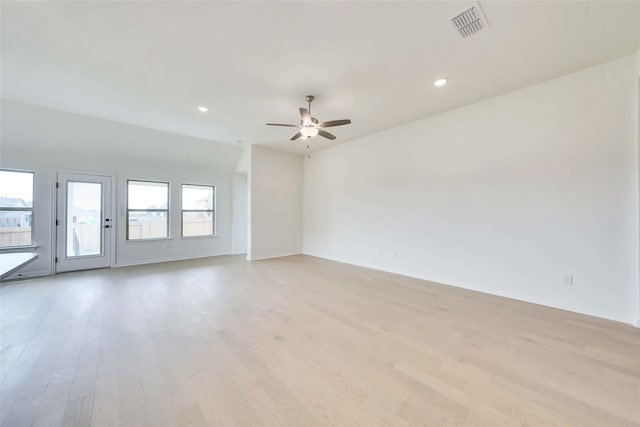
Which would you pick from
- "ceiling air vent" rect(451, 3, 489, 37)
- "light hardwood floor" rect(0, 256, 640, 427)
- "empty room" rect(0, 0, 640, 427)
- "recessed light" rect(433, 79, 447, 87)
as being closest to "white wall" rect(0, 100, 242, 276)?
"empty room" rect(0, 0, 640, 427)

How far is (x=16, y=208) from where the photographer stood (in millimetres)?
4500

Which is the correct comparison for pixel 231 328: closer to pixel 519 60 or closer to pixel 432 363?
pixel 432 363

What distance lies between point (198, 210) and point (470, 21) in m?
6.80

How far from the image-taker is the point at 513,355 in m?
2.12

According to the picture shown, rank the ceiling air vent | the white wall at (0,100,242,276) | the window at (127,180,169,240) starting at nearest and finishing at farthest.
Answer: the ceiling air vent
the white wall at (0,100,242,276)
the window at (127,180,169,240)

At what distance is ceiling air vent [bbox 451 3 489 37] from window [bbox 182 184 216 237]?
6.45 m

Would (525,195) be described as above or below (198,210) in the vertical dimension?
above

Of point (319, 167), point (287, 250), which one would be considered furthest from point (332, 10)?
point (287, 250)

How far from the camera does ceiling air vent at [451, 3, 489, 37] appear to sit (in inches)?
83.0

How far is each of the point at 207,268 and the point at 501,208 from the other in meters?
5.69

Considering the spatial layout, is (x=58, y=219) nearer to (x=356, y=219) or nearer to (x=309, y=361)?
(x=309, y=361)

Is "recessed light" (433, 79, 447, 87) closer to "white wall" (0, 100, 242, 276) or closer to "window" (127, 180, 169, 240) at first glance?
"white wall" (0, 100, 242, 276)

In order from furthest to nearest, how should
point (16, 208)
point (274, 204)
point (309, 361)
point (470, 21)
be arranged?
point (274, 204)
point (16, 208)
point (470, 21)
point (309, 361)

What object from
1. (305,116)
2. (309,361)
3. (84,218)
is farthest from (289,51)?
(84,218)
